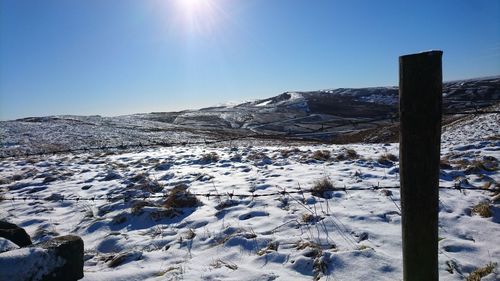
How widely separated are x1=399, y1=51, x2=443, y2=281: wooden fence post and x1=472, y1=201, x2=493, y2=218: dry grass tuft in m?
3.32

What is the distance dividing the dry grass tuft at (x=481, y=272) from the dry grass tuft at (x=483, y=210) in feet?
5.34

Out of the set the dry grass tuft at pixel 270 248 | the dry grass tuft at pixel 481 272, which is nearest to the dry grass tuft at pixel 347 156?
the dry grass tuft at pixel 270 248

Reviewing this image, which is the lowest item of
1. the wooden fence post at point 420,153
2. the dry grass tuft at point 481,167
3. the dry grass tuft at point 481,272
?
the dry grass tuft at point 481,272

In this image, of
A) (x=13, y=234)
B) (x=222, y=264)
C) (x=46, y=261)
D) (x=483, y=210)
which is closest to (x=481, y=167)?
(x=483, y=210)

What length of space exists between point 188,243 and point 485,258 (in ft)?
12.9

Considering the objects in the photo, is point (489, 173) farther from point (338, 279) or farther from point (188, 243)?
point (188, 243)

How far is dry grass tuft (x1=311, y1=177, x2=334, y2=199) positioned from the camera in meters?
7.09

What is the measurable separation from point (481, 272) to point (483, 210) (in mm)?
1952

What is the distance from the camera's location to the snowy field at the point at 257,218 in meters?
4.49

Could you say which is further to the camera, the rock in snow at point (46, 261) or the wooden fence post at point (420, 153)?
the rock in snow at point (46, 261)

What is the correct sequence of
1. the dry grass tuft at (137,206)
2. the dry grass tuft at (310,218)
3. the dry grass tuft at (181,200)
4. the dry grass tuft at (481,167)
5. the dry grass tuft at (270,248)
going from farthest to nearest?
the dry grass tuft at (481,167) → the dry grass tuft at (181,200) → the dry grass tuft at (137,206) → the dry grass tuft at (310,218) → the dry grass tuft at (270,248)

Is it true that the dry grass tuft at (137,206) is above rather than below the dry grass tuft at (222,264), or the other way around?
above

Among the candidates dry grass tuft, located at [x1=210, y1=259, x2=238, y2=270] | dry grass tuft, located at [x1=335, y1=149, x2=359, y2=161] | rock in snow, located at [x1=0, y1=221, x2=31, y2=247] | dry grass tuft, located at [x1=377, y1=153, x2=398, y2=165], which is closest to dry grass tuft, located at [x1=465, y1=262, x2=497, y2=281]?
dry grass tuft, located at [x1=210, y1=259, x2=238, y2=270]

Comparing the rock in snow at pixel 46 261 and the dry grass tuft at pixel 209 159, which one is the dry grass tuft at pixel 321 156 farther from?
the rock in snow at pixel 46 261
